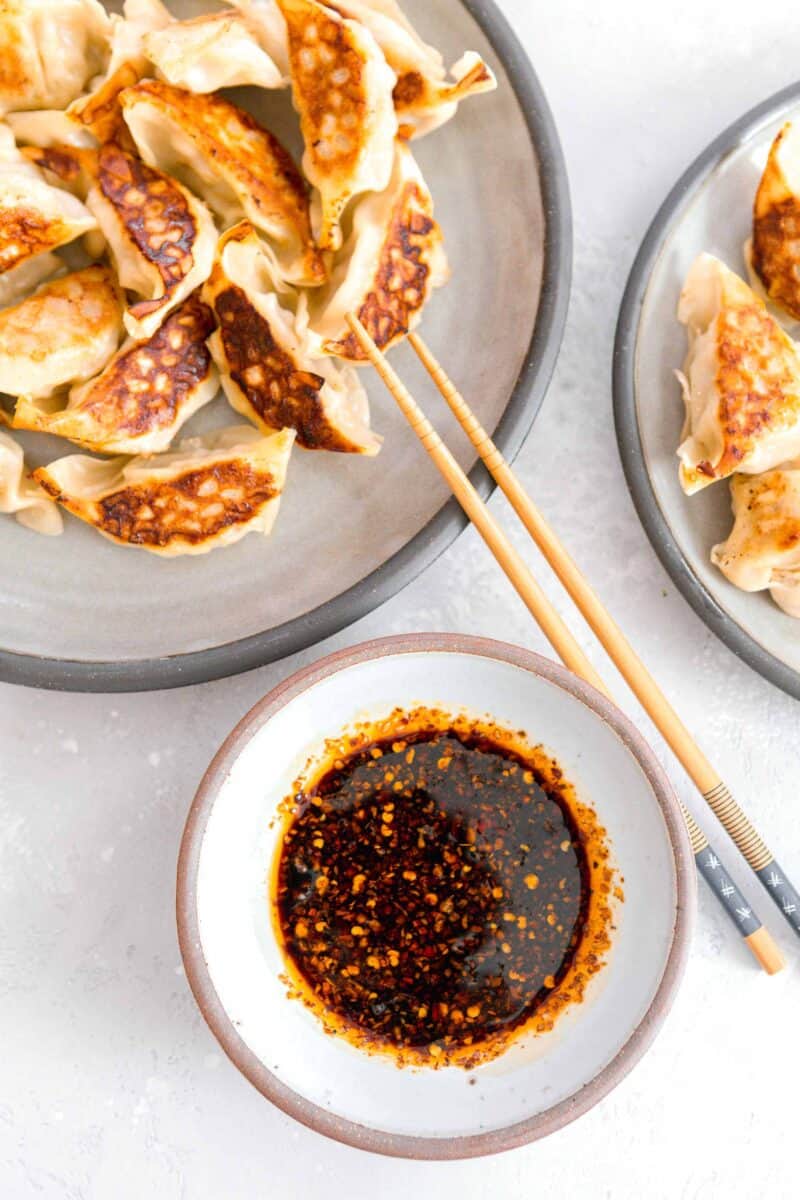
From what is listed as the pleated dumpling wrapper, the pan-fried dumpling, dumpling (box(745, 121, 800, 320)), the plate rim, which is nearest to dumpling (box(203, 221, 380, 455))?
the pan-fried dumpling

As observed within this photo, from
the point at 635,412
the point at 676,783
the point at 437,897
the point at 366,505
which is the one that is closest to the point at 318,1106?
the point at 437,897

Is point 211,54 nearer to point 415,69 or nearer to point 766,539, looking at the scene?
point 415,69

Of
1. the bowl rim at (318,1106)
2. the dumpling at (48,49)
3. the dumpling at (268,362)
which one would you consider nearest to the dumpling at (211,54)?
the dumpling at (48,49)

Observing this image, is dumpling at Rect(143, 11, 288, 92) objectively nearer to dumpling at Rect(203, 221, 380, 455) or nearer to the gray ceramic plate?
the gray ceramic plate

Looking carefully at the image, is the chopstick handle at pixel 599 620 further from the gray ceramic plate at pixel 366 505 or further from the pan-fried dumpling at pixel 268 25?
the pan-fried dumpling at pixel 268 25

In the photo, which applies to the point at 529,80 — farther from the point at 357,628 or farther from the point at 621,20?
the point at 357,628
